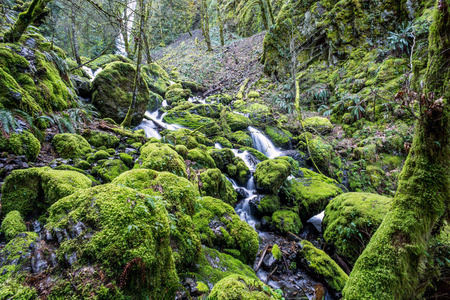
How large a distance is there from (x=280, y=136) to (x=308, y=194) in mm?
5156

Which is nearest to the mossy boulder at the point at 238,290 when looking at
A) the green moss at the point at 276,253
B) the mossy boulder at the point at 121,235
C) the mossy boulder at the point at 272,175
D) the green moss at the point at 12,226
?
the mossy boulder at the point at 121,235

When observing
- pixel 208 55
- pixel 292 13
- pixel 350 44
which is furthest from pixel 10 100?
pixel 208 55

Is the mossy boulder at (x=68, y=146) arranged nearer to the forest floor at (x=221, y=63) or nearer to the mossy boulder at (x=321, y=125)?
the mossy boulder at (x=321, y=125)

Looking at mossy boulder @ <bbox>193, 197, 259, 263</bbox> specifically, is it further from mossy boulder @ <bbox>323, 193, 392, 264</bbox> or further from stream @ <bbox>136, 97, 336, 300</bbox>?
mossy boulder @ <bbox>323, 193, 392, 264</bbox>

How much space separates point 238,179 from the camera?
313 inches

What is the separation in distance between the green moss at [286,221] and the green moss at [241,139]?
4.92m

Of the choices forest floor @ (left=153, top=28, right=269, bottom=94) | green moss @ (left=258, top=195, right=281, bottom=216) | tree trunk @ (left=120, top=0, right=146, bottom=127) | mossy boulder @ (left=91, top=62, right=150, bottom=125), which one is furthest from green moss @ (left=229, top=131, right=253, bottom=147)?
forest floor @ (left=153, top=28, right=269, bottom=94)

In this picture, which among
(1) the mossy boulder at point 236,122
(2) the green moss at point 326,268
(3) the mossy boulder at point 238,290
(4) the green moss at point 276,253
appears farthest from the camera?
(1) the mossy boulder at point 236,122

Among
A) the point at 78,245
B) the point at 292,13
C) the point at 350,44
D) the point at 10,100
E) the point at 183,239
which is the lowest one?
the point at 183,239

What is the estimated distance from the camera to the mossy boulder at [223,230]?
3598mm

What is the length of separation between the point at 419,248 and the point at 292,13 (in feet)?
57.6

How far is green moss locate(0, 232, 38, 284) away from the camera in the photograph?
1510mm

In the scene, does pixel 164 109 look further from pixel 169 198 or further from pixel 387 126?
pixel 387 126

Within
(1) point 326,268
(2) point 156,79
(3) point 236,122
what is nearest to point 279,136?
(3) point 236,122
